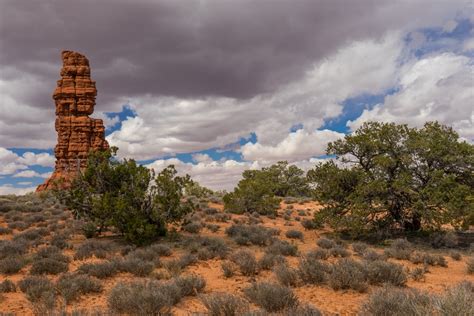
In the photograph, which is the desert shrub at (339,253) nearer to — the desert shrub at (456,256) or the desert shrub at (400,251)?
the desert shrub at (400,251)

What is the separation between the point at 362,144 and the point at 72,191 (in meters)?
14.9

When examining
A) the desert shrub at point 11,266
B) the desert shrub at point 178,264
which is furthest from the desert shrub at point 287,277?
the desert shrub at point 11,266

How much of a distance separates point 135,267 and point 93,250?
3836 millimetres

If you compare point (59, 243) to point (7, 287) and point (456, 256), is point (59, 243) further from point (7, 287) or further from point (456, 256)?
point (456, 256)

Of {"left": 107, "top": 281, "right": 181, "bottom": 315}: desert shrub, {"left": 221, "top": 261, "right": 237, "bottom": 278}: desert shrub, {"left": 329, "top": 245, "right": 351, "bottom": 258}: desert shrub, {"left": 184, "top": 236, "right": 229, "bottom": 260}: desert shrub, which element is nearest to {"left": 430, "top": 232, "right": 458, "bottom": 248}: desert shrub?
{"left": 329, "top": 245, "right": 351, "bottom": 258}: desert shrub

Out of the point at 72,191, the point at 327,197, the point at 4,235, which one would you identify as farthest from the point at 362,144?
the point at 4,235

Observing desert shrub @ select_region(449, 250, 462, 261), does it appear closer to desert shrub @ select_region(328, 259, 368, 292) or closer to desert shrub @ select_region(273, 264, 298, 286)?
desert shrub @ select_region(328, 259, 368, 292)

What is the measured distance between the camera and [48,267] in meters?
10.5

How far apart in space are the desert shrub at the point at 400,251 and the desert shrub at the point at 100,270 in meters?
10.7

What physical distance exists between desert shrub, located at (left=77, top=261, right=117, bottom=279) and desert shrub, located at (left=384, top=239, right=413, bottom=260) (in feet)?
35.0

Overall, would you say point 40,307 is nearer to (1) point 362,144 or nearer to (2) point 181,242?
(2) point 181,242

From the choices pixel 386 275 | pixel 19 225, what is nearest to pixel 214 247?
pixel 386 275

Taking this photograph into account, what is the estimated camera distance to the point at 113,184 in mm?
16047

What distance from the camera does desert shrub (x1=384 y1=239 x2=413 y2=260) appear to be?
43.2 ft
